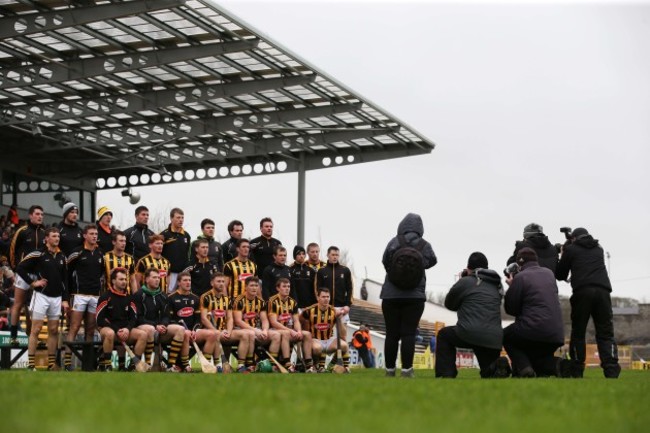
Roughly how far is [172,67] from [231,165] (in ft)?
39.5

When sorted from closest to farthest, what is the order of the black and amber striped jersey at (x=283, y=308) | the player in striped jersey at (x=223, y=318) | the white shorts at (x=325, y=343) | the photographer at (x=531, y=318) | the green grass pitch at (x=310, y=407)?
the green grass pitch at (x=310, y=407)
the photographer at (x=531, y=318)
the player in striped jersey at (x=223, y=318)
the black and amber striped jersey at (x=283, y=308)
the white shorts at (x=325, y=343)

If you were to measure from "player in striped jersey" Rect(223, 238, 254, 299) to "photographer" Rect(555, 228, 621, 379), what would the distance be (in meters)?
5.31

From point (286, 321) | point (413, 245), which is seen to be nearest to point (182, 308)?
point (286, 321)

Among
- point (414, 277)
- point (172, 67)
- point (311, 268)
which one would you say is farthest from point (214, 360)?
point (172, 67)

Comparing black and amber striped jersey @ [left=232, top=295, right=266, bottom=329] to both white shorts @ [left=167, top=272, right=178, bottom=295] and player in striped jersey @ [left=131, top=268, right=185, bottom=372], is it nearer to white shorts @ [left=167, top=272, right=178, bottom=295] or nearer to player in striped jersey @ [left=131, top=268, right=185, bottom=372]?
white shorts @ [left=167, top=272, right=178, bottom=295]

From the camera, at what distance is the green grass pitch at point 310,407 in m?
5.23

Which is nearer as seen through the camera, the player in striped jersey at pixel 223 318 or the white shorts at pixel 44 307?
the white shorts at pixel 44 307

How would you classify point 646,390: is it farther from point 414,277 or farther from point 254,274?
point 254,274

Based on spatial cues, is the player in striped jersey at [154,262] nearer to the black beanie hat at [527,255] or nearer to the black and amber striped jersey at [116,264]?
the black and amber striped jersey at [116,264]

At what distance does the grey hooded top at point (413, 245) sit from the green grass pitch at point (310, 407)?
3857mm

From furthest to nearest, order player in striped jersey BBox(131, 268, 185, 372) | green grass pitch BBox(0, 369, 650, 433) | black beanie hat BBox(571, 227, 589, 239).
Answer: player in striped jersey BBox(131, 268, 185, 372), black beanie hat BBox(571, 227, 589, 239), green grass pitch BBox(0, 369, 650, 433)

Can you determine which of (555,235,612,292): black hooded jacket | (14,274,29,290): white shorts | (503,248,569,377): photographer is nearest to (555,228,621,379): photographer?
(555,235,612,292): black hooded jacket

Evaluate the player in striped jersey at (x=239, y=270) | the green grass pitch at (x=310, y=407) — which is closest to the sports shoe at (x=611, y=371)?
the green grass pitch at (x=310, y=407)

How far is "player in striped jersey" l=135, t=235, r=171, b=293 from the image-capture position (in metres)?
16.6
